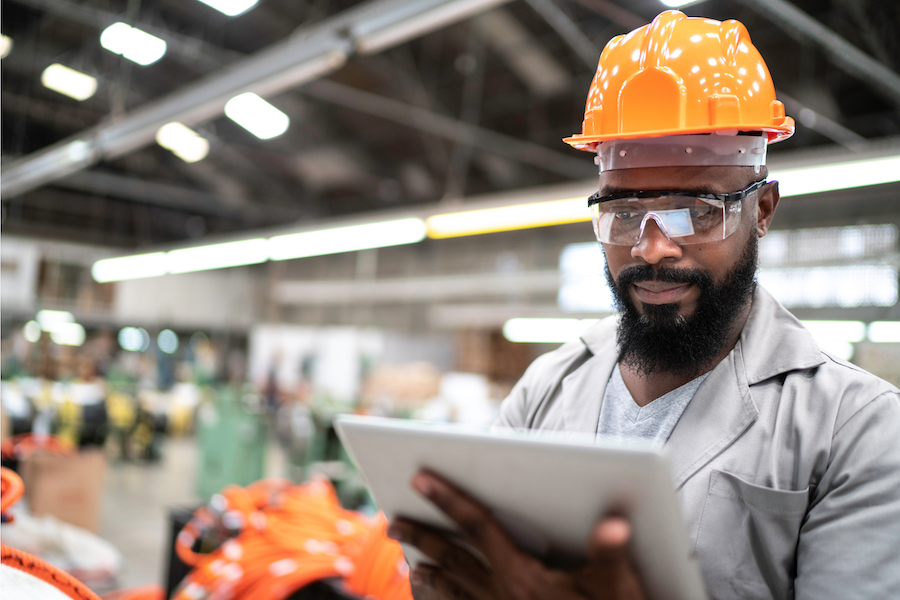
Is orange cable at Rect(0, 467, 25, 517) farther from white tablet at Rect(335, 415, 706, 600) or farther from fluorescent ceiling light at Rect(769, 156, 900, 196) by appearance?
fluorescent ceiling light at Rect(769, 156, 900, 196)

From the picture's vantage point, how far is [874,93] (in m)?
6.80

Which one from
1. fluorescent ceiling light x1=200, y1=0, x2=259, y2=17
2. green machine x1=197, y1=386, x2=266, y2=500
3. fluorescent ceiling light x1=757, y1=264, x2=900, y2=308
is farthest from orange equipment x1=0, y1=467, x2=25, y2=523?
fluorescent ceiling light x1=757, y1=264, x2=900, y2=308

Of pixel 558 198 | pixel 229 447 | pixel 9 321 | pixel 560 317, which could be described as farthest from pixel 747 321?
pixel 9 321

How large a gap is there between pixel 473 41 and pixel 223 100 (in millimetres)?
3810

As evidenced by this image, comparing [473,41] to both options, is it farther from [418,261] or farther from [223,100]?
[418,261]

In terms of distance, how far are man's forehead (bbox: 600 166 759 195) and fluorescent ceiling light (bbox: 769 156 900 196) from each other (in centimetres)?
213

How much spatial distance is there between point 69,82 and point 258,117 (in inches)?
82.2

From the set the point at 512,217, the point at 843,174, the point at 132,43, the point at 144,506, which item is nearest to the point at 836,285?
the point at 843,174

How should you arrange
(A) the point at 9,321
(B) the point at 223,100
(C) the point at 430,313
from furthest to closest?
1. (C) the point at 430,313
2. (A) the point at 9,321
3. (B) the point at 223,100

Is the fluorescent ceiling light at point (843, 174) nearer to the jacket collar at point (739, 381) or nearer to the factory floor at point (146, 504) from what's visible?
the jacket collar at point (739, 381)

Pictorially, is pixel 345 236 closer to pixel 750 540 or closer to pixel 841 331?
pixel 841 331

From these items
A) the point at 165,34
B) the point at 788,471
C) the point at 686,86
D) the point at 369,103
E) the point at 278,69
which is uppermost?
the point at 369,103

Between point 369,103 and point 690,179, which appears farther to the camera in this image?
point 369,103

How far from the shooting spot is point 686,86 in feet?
3.75
